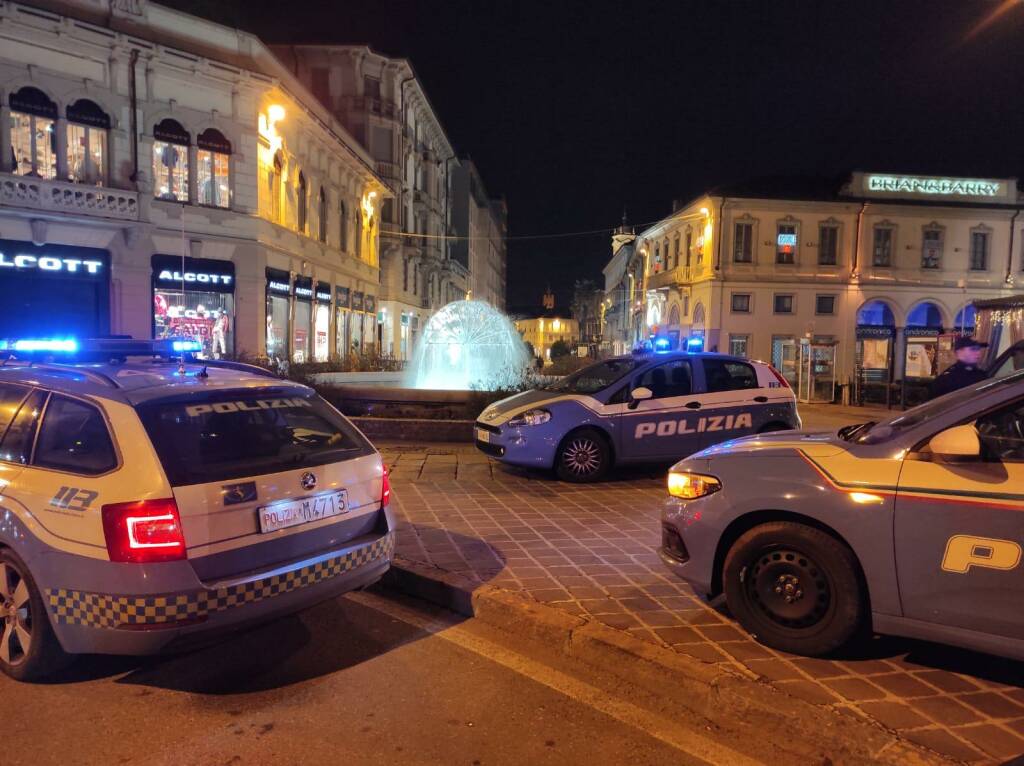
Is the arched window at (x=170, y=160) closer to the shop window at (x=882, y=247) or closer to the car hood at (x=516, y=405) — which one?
the car hood at (x=516, y=405)

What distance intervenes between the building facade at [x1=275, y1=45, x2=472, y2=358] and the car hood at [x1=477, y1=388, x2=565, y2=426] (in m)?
31.7

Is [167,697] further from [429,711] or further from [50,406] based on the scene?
[50,406]

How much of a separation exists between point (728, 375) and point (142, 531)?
734cm

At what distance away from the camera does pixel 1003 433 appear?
337cm

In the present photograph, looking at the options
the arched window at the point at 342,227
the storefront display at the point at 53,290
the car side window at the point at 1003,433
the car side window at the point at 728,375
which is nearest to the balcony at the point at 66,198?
the storefront display at the point at 53,290

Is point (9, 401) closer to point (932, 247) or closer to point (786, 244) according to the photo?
point (786, 244)

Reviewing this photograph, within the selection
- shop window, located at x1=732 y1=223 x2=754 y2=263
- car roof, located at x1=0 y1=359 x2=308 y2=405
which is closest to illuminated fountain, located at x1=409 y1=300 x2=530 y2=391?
car roof, located at x1=0 y1=359 x2=308 y2=405

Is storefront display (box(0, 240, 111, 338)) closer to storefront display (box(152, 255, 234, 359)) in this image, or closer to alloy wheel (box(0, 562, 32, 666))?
storefront display (box(152, 255, 234, 359))

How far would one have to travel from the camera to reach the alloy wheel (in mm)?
3529

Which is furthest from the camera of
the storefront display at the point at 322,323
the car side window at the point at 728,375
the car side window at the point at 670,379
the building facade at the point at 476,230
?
the building facade at the point at 476,230

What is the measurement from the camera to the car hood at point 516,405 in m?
8.50

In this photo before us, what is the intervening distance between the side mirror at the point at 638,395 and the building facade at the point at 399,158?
32656mm

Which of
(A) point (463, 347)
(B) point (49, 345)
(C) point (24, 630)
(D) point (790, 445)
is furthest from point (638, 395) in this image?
(A) point (463, 347)

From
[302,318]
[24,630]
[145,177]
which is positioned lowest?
[24,630]
